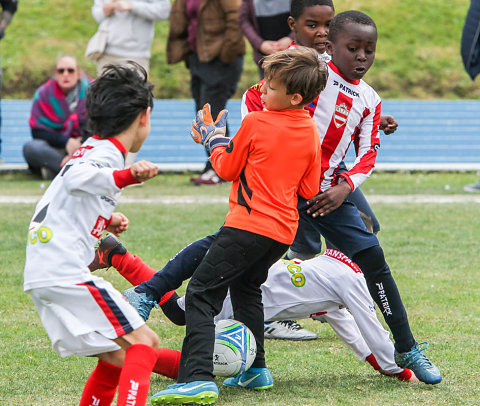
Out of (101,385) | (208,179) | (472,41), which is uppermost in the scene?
(472,41)

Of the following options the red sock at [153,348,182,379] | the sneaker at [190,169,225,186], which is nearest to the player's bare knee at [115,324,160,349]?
the red sock at [153,348,182,379]

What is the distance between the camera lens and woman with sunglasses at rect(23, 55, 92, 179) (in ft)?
34.9

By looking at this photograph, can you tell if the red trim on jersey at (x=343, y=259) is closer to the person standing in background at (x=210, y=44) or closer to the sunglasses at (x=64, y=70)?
the person standing in background at (x=210, y=44)

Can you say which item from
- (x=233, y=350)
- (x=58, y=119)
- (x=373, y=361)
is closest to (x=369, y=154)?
(x=373, y=361)

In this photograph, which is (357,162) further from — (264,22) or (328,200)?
(264,22)

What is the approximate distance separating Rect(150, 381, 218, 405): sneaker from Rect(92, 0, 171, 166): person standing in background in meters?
6.74

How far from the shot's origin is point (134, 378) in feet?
10.4

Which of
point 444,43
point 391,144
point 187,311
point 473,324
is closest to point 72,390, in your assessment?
point 187,311

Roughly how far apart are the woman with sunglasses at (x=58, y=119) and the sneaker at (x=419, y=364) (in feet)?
23.3

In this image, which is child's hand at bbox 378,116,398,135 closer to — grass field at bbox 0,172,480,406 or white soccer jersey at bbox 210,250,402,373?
white soccer jersey at bbox 210,250,402,373

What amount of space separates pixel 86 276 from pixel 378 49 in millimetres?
13568

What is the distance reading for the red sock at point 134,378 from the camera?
3182 millimetres

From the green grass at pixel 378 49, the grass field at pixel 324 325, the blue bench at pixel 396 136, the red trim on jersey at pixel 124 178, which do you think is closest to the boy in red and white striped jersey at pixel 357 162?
the grass field at pixel 324 325

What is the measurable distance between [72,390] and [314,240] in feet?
6.57
